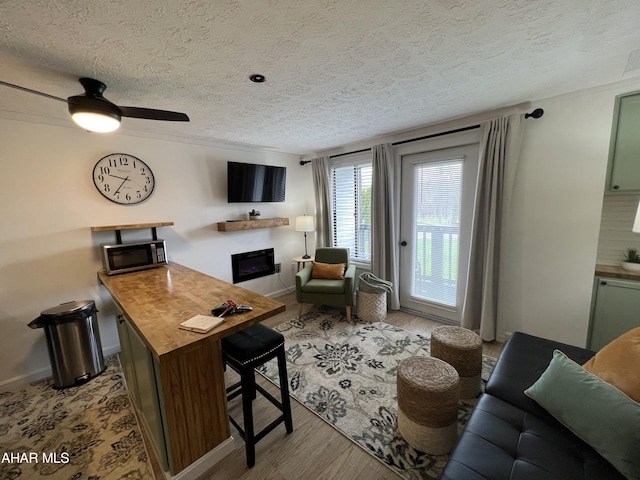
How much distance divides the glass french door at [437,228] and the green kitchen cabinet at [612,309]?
3.48 feet

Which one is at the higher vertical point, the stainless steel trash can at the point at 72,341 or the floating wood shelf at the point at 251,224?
the floating wood shelf at the point at 251,224

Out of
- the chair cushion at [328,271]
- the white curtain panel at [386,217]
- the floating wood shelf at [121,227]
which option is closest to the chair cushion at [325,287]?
the chair cushion at [328,271]

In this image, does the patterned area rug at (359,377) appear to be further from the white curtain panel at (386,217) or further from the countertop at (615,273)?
the countertop at (615,273)

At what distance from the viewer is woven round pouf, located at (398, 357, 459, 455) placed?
144cm

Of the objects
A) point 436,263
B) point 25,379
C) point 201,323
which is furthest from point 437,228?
point 25,379

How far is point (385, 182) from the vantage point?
3.35 meters

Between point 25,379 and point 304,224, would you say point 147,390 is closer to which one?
point 25,379

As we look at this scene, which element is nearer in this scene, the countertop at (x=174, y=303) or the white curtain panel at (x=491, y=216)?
the countertop at (x=174, y=303)

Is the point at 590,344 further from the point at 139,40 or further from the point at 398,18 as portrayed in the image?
the point at 139,40

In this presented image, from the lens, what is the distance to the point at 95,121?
5.00ft

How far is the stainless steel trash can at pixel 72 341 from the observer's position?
2.14 metres

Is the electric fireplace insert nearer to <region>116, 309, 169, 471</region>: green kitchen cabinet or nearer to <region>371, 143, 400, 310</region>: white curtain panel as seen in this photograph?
Result: <region>371, 143, 400, 310</region>: white curtain panel

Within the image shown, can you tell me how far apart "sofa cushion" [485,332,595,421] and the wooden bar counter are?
1308mm

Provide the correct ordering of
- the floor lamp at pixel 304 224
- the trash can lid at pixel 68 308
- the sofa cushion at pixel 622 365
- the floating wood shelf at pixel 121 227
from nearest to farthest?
the sofa cushion at pixel 622 365, the trash can lid at pixel 68 308, the floating wood shelf at pixel 121 227, the floor lamp at pixel 304 224
